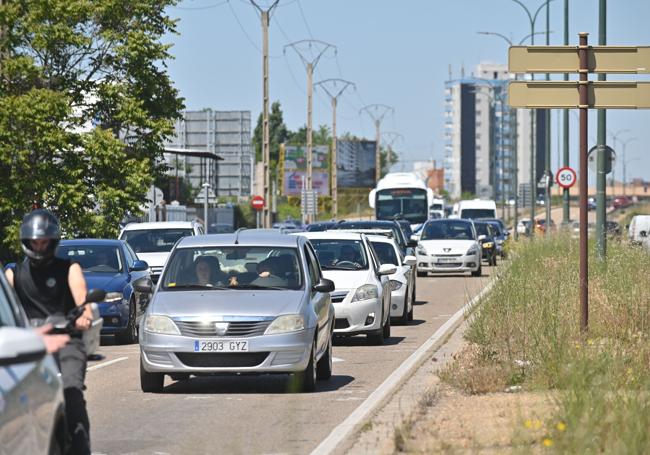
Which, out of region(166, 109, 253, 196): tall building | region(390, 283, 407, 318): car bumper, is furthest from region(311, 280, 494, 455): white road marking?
region(166, 109, 253, 196): tall building

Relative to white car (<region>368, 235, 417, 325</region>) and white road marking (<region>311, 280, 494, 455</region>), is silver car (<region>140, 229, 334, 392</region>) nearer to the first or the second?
white road marking (<region>311, 280, 494, 455</region>)

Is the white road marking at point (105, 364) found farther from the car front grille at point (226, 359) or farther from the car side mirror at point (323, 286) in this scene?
the car front grille at point (226, 359)

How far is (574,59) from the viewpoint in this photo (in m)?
17.3

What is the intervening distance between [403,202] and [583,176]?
54867mm

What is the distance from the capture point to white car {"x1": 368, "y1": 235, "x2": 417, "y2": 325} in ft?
80.7

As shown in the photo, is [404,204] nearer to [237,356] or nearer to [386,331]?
[386,331]

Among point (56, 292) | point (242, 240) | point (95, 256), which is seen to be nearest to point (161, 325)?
point (242, 240)

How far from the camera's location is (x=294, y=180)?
5044 inches

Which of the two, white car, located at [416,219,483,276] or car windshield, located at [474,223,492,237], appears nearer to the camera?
white car, located at [416,219,483,276]

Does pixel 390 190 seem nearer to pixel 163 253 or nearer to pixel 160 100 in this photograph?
pixel 160 100

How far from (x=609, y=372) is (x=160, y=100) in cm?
2889

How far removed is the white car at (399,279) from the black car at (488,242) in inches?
979

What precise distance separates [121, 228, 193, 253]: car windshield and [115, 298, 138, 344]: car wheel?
22.9ft

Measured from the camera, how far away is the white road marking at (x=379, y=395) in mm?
11057
